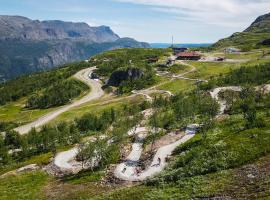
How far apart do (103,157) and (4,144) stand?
67.2 metres

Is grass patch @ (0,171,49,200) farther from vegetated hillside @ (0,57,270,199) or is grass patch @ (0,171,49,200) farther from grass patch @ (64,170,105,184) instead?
grass patch @ (64,170,105,184)

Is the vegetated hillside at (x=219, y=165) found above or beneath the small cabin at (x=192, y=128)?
above

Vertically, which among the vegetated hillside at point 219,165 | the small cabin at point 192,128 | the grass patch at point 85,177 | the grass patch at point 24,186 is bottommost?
the grass patch at point 24,186

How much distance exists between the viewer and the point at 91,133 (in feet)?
406

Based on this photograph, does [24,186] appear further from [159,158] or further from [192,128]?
[192,128]

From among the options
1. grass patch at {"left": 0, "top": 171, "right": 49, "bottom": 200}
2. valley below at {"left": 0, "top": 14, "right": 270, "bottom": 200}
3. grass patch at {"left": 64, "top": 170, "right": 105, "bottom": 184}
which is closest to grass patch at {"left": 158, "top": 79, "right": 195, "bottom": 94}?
valley below at {"left": 0, "top": 14, "right": 270, "bottom": 200}

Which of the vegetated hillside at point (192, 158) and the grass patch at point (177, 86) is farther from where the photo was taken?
the grass patch at point (177, 86)

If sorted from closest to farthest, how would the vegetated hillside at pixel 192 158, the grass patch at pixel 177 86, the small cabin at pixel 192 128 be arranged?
1. the vegetated hillside at pixel 192 158
2. the small cabin at pixel 192 128
3. the grass patch at pixel 177 86

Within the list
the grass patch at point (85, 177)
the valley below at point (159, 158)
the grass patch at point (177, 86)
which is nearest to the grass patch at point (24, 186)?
the valley below at point (159, 158)

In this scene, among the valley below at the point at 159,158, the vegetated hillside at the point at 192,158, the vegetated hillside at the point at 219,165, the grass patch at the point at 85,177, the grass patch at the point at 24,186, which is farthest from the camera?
the grass patch at the point at 85,177

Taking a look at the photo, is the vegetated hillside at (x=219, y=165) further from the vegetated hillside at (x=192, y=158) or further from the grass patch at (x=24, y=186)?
the grass patch at (x=24, y=186)

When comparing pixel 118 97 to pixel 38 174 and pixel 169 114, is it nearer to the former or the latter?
pixel 169 114

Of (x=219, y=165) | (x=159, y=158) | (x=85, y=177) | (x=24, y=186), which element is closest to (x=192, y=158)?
(x=219, y=165)

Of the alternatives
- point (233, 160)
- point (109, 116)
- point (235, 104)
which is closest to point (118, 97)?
point (109, 116)
